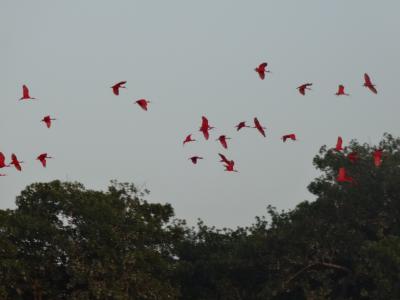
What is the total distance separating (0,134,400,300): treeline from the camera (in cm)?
3419

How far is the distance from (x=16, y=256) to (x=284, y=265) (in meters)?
11.9

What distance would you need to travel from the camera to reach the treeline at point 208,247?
3419 cm

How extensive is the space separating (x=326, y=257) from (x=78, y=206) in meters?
11.3

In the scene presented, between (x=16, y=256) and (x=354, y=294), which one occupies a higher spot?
(x=16, y=256)

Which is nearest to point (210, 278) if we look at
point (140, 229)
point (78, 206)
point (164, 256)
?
point (164, 256)

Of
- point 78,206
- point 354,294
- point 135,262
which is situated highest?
point 78,206

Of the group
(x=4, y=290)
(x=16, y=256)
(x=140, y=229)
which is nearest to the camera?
(x=4, y=290)

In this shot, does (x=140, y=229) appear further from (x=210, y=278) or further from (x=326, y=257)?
(x=326, y=257)

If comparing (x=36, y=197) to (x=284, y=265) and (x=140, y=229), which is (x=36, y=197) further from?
(x=284, y=265)

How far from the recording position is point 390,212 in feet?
131

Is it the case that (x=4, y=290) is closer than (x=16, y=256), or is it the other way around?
(x=4, y=290)

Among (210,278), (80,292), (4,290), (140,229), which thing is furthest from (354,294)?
(4,290)

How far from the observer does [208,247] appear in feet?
138

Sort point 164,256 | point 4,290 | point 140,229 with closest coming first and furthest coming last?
point 4,290 → point 140,229 → point 164,256
